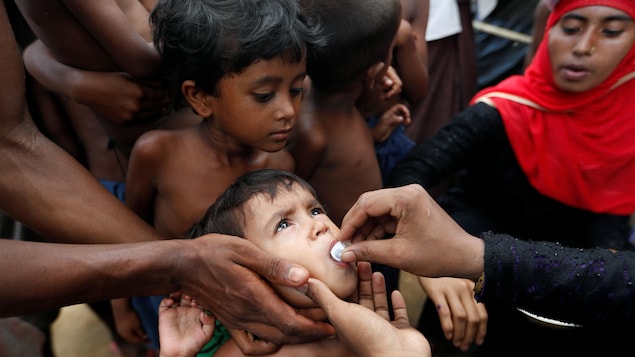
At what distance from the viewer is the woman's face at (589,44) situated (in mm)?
2031

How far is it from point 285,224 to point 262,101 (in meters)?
0.36

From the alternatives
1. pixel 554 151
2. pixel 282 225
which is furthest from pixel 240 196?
pixel 554 151

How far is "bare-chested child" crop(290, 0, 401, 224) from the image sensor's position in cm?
179

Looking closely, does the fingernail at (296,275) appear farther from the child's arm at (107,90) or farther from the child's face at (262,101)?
the child's arm at (107,90)

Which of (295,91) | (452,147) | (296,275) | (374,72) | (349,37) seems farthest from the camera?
(452,147)

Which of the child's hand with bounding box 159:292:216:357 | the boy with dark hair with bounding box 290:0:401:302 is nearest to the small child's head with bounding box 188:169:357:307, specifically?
the child's hand with bounding box 159:292:216:357

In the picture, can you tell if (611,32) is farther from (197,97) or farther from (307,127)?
(197,97)

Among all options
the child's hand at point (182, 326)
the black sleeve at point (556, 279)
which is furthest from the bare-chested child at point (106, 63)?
the black sleeve at point (556, 279)

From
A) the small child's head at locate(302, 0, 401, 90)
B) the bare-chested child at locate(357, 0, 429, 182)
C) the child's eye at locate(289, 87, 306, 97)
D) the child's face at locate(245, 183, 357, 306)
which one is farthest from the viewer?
the bare-chested child at locate(357, 0, 429, 182)

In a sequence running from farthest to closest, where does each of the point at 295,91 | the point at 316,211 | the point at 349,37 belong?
the point at 349,37
the point at 295,91
the point at 316,211

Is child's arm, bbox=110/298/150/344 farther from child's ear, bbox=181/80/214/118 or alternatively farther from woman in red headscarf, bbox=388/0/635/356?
woman in red headscarf, bbox=388/0/635/356

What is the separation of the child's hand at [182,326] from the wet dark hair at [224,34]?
2.00 feet

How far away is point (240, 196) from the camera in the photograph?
1488mm

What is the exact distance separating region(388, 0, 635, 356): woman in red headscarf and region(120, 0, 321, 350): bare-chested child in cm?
72
